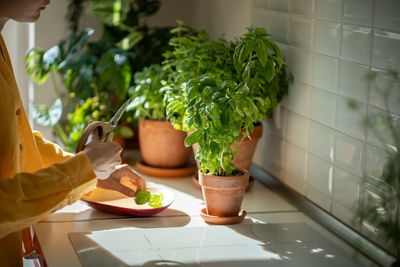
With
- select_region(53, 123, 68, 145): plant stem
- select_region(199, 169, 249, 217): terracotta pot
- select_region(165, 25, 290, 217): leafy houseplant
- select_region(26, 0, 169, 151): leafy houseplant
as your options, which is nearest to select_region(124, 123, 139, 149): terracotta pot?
select_region(26, 0, 169, 151): leafy houseplant

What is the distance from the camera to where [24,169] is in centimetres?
149

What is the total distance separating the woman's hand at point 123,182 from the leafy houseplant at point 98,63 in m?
0.54

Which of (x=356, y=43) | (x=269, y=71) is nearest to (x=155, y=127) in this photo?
(x=269, y=71)

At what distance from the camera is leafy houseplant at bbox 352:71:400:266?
3.59 feet

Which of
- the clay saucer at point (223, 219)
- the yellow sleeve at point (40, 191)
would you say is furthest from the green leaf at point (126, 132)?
the yellow sleeve at point (40, 191)

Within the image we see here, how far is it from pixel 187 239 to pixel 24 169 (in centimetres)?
43

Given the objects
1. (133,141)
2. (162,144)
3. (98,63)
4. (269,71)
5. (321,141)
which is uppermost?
(269,71)

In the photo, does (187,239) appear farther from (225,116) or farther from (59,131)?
(59,131)

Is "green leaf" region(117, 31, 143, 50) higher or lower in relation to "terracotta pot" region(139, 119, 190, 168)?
higher

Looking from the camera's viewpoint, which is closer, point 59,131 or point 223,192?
point 223,192

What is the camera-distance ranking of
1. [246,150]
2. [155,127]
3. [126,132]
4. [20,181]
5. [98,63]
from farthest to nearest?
[98,63] < [126,132] < [155,127] < [246,150] < [20,181]

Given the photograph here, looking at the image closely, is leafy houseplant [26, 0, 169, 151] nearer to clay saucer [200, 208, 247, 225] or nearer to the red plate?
the red plate

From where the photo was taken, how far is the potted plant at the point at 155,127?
81.7 inches

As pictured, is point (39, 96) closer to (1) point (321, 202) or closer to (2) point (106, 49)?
(2) point (106, 49)
